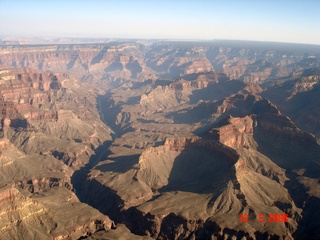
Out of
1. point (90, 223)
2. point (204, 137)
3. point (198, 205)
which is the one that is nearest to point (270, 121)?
point (204, 137)

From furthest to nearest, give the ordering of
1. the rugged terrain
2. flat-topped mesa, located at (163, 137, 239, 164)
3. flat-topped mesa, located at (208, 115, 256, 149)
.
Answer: flat-topped mesa, located at (208, 115, 256, 149) → flat-topped mesa, located at (163, 137, 239, 164) → the rugged terrain

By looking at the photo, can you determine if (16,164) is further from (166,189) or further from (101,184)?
(166,189)

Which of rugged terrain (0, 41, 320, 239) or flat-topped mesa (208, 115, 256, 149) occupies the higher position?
flat-topped mesa (208, 115, 256, 149)

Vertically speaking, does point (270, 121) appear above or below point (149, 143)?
above
